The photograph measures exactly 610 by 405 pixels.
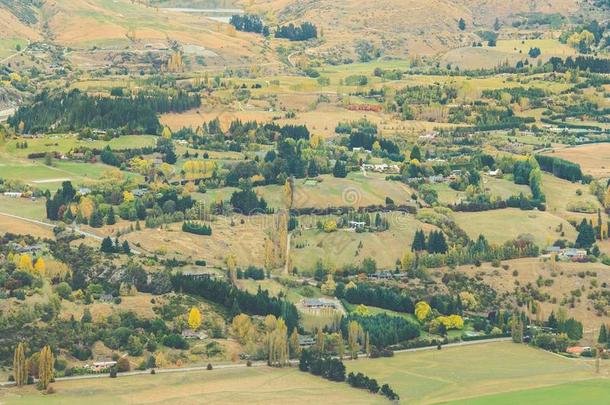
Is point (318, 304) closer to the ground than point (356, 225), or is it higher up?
closer to the ground

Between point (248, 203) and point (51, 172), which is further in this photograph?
point (51, 172)

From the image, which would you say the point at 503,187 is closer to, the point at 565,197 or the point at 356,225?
the point at 565,197

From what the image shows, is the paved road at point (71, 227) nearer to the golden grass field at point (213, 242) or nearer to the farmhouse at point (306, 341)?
the golden grass field at point (213, 242)

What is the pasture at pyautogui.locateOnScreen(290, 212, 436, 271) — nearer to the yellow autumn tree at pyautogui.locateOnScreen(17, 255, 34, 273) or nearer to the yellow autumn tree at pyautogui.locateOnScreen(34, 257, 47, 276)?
the yellow autumn tree at pyautogui.locateOnScreen(34, 257, 47, 276)

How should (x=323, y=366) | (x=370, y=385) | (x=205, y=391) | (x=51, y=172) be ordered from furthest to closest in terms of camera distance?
1. (x=51, y=172)
2. (x=323, y=366)
3. (x=370, y=385)
4. (x=205, y=391)

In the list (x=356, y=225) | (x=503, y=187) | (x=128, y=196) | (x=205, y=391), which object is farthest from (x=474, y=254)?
(x=205, y=391)

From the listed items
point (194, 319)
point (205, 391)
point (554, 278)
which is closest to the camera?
point (205, 391)

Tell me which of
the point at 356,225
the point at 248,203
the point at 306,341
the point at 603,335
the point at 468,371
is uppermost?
the point at 248,203
